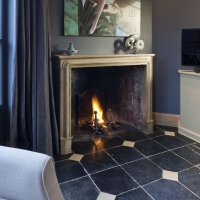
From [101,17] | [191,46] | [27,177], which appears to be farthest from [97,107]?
[27,177]

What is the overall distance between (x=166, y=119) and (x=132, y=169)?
1.59 m

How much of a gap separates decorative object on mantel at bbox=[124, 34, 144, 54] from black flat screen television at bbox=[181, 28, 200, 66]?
1.89 feet

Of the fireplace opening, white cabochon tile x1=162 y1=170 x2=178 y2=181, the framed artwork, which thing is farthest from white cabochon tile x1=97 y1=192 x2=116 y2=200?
the framed artwork

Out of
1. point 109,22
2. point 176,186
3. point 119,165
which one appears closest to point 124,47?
Answer: point 109,22

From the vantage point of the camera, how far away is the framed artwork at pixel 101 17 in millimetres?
2791

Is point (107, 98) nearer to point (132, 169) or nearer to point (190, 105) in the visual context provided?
point (190, 105)

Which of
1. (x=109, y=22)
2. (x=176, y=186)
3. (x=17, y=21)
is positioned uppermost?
(x=109, y=22)

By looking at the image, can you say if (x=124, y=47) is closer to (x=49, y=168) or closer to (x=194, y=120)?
(x=194, y=120)

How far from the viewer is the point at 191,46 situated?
3133 mm

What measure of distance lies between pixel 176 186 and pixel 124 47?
1.94 meters

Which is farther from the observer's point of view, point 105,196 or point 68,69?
point 68,69

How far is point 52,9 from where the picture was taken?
2660mm

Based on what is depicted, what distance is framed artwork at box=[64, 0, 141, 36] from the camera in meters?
2.79

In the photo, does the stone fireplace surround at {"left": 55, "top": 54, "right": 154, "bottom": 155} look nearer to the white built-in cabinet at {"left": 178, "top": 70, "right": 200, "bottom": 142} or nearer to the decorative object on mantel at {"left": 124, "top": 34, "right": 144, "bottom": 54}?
the decorative object on mantel at {"left": 124, "top": 34, "right": 144, "bottom": 54}
